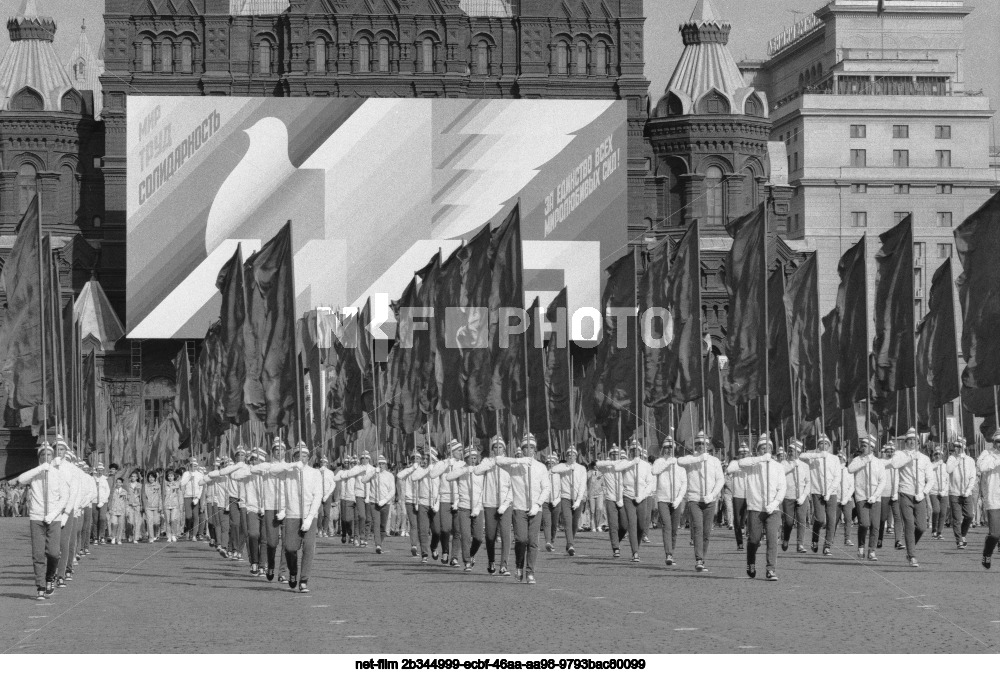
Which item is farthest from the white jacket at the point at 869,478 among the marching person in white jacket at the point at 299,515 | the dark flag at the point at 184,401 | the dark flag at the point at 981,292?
the dark flag at the point at 184,401

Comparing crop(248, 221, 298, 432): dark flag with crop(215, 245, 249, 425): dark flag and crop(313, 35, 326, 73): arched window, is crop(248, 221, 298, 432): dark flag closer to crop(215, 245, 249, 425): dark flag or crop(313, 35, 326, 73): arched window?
crop(215, 245, 249, 425): dark flag

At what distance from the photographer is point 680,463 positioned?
2872 cm

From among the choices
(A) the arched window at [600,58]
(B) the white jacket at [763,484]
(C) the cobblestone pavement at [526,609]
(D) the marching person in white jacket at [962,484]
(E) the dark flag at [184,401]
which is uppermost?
(A) the arched window at [600,58]

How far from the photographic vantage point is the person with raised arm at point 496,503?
2756cm

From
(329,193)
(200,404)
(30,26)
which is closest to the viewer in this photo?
(200,404)

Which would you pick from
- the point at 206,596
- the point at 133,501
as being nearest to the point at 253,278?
the point at 206,596

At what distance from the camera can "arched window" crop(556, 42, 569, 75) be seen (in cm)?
8550

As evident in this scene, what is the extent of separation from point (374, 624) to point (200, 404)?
3082 cm

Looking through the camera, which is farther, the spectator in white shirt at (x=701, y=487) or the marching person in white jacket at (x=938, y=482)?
the marching person in white jacket at (x=938, y=482)

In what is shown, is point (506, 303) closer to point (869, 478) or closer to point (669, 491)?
Result: point (669, 491)

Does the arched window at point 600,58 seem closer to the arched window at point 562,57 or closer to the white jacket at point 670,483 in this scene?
the arched window at point 562,57

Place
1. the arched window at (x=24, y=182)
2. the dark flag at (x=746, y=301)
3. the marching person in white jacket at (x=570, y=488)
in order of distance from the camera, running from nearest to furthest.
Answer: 1. the dark flag at (x=746, y=301)
2. the marching person in white jacket at (x=570, y=488)
3. the arched window at (x=24, y=182)

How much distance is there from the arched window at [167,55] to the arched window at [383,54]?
29.1 ft

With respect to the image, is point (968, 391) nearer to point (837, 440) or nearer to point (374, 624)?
point (374, 624)
